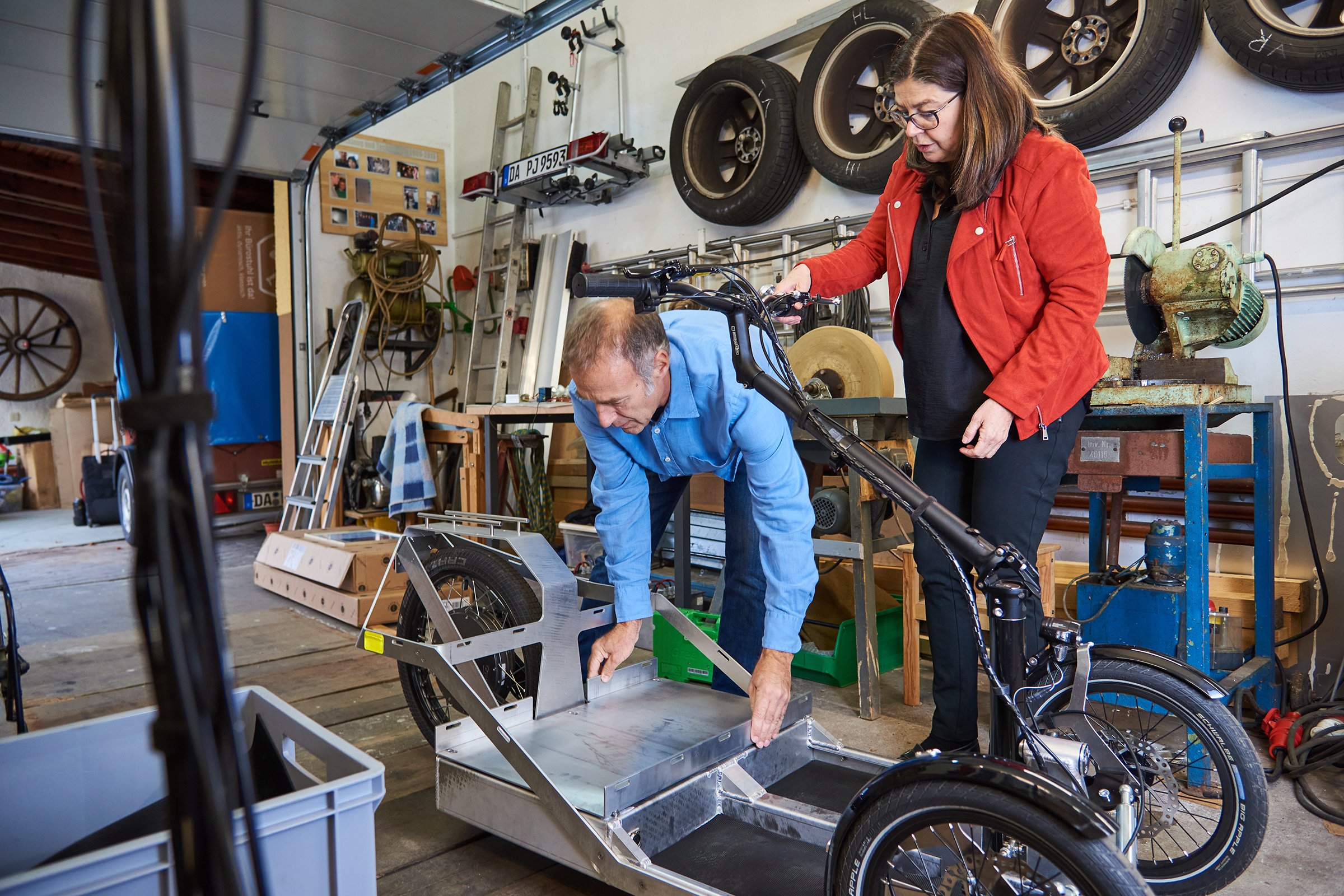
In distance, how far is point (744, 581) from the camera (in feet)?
6.36

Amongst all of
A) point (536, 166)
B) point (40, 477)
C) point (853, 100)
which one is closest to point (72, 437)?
point (40, 477)

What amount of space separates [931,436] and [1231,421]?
1.70m

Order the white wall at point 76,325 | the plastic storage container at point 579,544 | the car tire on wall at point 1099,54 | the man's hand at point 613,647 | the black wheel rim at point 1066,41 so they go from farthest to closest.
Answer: the white wall at point 76,325 → the plastic storage container at point 579,544 → the black wheel rim at point 1066,41 → the car tire on wall at point 1099,54 → the man's hand at point 613,647

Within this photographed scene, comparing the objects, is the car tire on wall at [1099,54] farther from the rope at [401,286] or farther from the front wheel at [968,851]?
the rope at [401,286]

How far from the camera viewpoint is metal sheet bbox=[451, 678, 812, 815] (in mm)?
1410

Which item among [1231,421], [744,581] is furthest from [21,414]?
[1231,421]

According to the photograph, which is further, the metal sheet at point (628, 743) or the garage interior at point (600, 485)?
the metal sheet at point (628, 743)

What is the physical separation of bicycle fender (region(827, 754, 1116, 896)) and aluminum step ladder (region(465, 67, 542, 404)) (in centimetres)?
457

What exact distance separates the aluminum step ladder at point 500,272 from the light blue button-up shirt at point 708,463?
3701mm

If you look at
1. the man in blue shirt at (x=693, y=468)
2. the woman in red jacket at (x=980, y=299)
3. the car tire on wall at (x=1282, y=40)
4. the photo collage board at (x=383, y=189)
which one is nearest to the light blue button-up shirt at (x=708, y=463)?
the man in blue shirt at (x=693, y=468)

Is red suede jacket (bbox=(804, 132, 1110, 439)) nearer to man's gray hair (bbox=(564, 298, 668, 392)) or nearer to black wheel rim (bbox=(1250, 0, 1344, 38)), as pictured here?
man's gray hair (bbox=(564, 298, 668, 392))

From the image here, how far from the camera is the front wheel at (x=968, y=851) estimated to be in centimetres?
86

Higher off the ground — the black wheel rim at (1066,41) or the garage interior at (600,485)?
the black wheel rim at (1066,41)

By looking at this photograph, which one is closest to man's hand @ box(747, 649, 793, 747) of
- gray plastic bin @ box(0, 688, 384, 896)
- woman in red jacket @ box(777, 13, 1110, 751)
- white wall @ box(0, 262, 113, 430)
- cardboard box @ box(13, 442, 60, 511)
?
woman in red jacket @ box(777, 13, 1110, 751)
